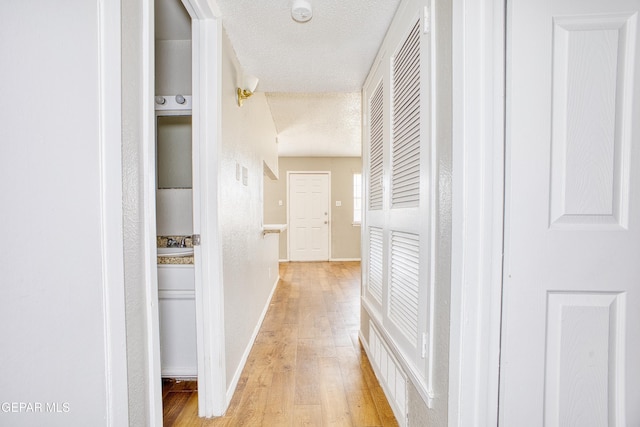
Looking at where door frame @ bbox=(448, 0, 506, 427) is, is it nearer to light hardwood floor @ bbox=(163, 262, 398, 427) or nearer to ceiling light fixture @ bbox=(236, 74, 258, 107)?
light hardwood floor @ bbox=(163, 262, 398, 427)

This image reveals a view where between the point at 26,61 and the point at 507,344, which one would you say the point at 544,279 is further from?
the point at 26,61

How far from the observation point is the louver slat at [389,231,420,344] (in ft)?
3.96

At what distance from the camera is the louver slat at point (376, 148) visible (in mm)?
1773

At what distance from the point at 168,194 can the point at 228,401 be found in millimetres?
1384

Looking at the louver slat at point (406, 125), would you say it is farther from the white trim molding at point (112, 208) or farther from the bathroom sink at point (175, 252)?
the bathroom sink at point (175, 252)

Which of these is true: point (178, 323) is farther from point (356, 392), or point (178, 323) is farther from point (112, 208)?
point (112, 208)

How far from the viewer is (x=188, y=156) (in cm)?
200

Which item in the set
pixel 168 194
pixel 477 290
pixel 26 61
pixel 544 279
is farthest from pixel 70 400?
pixel 168 194

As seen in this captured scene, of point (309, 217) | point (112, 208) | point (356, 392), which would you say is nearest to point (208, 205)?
point (112, 208)

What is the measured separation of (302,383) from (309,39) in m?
2.12

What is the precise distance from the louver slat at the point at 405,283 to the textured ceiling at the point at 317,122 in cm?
215

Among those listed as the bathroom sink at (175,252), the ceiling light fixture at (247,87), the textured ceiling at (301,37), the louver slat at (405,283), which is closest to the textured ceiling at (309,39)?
the textured ceiling at (301,37)

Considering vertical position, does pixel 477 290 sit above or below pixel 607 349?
above

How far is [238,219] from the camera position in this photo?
1912 millimetres
